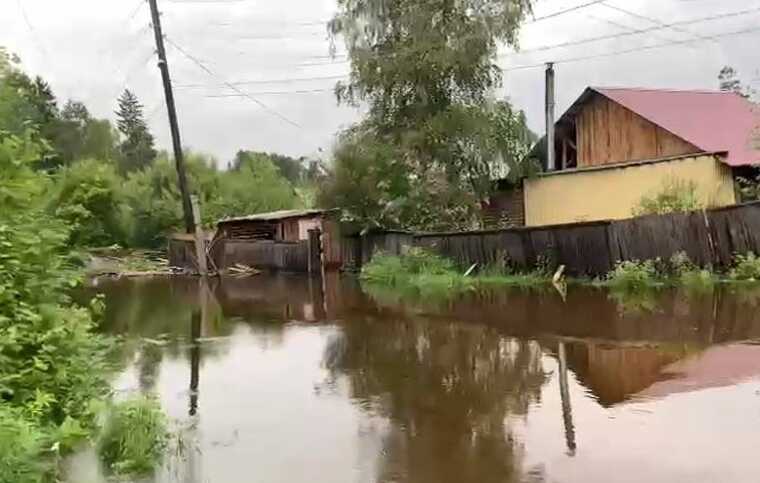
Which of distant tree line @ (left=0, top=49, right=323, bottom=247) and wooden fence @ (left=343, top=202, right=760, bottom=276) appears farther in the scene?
distant tree line @ (left=0, top=49, right=323, bottom=247)

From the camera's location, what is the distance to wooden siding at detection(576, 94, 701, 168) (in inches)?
941

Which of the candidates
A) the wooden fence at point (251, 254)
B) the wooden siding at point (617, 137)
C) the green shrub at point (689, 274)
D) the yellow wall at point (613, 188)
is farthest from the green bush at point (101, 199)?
the green shrub at point (689, 274)

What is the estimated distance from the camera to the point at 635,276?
58.9 ft

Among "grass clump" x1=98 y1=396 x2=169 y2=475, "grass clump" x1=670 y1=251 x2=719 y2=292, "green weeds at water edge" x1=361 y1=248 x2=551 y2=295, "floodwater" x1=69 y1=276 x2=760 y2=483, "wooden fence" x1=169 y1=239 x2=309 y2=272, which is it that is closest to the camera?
"floodwater" x1=69 y1=276 x2=760 y2=483

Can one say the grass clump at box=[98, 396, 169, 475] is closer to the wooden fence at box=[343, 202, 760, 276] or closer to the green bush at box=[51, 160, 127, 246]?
the wooden fence at box=[343, 202, 760, 276]

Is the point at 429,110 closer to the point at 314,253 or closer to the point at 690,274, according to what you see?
the point at 314,253

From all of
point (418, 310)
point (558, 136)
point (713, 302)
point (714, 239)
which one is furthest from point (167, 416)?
point (558, 136)

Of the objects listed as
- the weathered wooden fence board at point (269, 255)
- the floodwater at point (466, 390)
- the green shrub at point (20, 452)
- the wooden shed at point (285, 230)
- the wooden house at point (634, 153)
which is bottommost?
the floodwater at point (466, 390)

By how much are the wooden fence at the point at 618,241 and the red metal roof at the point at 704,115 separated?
11.4ft

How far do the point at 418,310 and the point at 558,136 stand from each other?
13111mm

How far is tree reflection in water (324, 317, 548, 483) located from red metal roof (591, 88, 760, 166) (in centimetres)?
1128

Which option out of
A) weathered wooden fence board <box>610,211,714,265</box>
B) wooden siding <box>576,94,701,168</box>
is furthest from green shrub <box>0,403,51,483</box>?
wooden siding <box>576,94,701,168</box>

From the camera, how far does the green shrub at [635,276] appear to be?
58.9 feet

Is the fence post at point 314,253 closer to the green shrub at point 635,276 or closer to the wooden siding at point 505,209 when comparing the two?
the wooden siding at point 505,209
